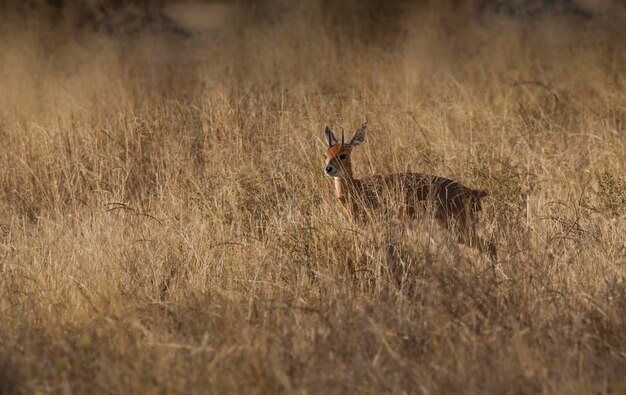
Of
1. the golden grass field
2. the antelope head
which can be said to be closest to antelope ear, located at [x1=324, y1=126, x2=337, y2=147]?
the antelope head

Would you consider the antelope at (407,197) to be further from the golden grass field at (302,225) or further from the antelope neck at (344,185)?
the golden grass field at (302,225)

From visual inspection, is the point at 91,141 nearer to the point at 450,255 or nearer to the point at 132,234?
the point at 132,234

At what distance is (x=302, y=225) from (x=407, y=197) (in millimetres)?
618

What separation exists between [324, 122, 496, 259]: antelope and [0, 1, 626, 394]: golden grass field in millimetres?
126

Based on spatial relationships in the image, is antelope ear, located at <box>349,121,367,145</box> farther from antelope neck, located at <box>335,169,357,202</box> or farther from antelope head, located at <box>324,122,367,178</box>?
antelope neck, located at <box>335,169,357,202</box>

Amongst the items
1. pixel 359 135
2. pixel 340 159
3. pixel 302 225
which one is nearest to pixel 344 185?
pixel 340 159

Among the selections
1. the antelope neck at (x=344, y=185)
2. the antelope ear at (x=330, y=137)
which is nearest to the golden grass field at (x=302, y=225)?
the antelope neck at (x=344, y=185)

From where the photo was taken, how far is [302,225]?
522 centimetres

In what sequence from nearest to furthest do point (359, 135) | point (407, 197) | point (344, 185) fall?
point (407, 197)
point (344, 185)
point (359, 135)

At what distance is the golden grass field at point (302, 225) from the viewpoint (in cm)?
367

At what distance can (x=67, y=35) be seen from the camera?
37.9ft

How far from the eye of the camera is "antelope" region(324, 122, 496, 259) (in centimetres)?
521

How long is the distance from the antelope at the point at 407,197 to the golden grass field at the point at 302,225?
0.13 meters

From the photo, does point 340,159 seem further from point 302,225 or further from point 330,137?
point 302,225
